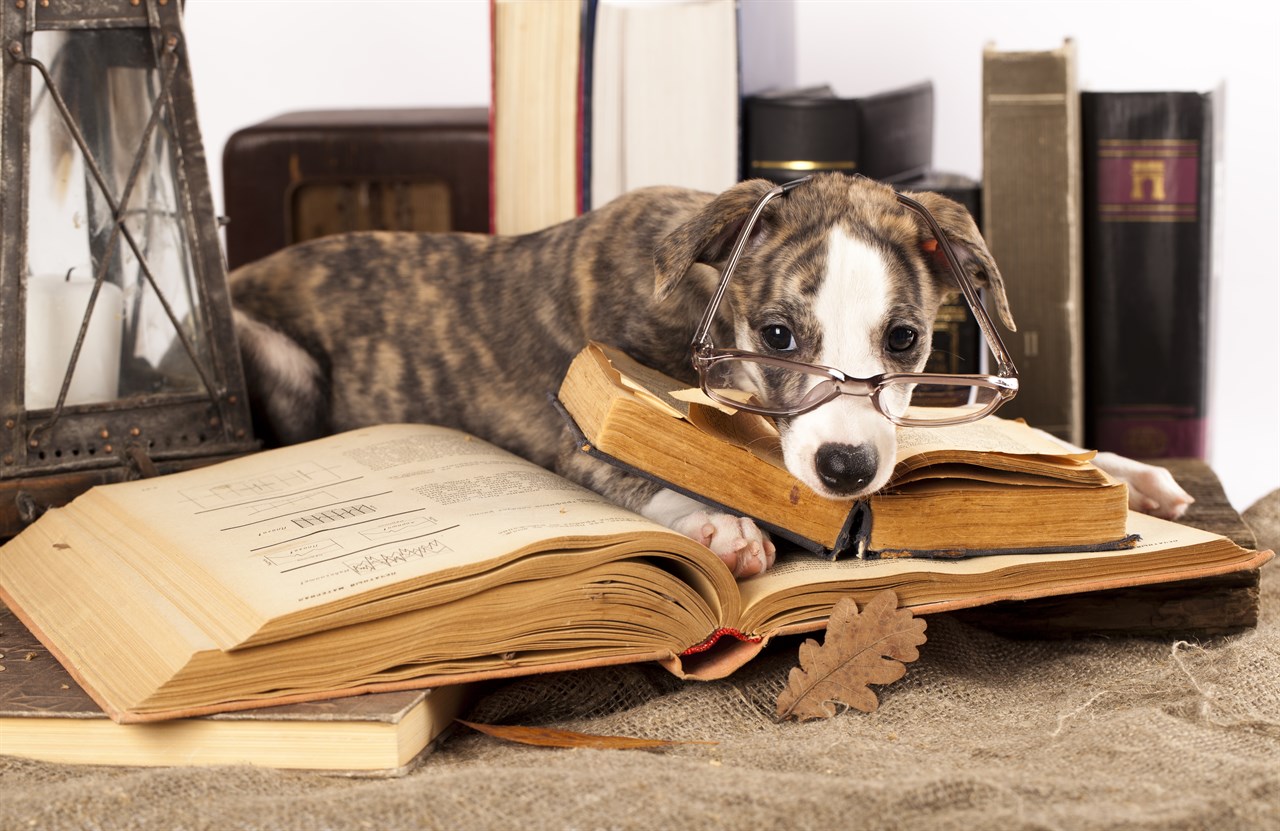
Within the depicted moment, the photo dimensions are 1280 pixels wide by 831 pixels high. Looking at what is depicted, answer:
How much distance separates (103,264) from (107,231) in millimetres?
63

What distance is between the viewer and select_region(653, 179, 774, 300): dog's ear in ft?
5.49

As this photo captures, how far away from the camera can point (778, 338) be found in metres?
1.64

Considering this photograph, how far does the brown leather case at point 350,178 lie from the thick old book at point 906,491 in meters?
1.21

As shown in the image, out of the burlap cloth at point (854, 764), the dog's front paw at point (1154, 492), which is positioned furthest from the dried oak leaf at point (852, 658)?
the dog's front paw at point (1154, 492)

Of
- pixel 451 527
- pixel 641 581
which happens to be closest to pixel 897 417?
pixel 641 581

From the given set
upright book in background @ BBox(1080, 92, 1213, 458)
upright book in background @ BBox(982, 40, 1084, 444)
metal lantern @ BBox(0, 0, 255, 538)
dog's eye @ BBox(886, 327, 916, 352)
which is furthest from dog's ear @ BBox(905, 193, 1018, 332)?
metal lantern @ BBox(0, 0, 255, 538)

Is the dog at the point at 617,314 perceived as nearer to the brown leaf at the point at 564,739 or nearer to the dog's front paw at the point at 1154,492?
the dog's front paw at the point at 1154,492

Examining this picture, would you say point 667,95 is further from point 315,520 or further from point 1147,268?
point 315,520

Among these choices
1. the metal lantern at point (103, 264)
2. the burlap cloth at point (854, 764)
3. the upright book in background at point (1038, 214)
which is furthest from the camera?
the upright book in background at point (1038, 214)

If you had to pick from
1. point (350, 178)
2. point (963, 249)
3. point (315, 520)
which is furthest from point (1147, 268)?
point (315, 520)

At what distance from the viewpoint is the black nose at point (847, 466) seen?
4.83 feet

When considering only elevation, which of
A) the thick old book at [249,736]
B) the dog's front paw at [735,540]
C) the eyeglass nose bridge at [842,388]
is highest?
the eyeglass nose bridge at [842,388]

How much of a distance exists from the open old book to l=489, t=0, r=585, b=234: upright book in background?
87 centimetres

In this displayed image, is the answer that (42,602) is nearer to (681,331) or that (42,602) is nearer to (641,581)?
(641,581)
